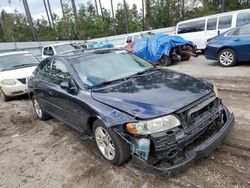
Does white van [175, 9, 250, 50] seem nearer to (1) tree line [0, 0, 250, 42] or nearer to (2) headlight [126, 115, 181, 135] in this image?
(2) headlight [126, 115, 181, 135]

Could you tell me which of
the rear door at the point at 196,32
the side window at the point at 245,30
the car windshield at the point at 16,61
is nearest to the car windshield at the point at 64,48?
the car windshield at the point at 16,61

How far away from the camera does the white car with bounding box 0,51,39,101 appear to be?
780 cm

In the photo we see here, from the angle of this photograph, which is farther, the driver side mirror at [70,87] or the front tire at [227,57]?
the front tire at [227,57]

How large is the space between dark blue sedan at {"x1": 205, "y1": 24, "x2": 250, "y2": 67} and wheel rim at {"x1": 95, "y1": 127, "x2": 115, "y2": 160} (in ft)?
21.9

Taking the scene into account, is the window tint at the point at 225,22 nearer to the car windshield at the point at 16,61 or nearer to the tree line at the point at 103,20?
the car windshield at the point at 16,61

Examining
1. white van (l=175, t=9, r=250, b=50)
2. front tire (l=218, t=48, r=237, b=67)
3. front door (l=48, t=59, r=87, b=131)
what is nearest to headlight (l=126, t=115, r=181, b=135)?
front door (l=48, t=59, r=87, b=131)

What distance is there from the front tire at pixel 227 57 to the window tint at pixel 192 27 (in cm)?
390

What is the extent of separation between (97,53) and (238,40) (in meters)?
6.00

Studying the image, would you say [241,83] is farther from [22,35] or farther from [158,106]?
[22,35]

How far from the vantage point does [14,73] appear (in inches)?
316

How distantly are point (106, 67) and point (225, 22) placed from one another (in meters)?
9.28

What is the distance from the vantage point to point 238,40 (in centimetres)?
834

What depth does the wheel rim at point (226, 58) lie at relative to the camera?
8.66 metres

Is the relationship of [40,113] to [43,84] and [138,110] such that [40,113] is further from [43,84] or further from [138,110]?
[138,110]
